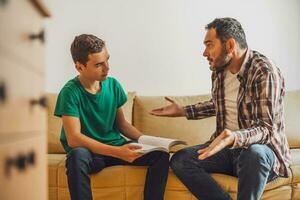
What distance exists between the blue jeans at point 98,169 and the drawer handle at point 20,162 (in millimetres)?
700

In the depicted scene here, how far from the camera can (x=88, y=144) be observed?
6.00 feet

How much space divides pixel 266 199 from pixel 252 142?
0.34 m

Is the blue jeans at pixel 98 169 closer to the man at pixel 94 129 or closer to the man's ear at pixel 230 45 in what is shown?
the man at pixel 94 129

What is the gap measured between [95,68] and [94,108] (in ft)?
0.61

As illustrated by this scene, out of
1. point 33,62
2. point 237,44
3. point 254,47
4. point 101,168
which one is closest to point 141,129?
point 101,168

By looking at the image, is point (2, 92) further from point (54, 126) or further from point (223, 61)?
point (54, 126)

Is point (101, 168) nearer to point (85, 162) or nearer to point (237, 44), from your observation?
point (85, 162)

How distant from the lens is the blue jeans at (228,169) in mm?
1656

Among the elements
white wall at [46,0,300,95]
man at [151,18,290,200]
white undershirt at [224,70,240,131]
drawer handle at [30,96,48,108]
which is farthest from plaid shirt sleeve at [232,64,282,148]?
white wall at [46,0,300,95]

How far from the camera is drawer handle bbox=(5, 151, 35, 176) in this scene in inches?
32.7

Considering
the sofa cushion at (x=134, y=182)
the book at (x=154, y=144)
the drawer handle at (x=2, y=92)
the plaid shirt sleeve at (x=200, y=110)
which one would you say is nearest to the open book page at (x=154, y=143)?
the book at (x=154, y=144)

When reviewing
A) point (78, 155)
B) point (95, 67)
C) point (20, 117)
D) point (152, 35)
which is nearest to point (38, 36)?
point (20, 117)

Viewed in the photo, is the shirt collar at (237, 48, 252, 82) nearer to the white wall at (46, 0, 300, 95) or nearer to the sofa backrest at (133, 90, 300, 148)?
the sofa backrest at (133, 90, 300, 148)

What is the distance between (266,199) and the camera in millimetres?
1864
